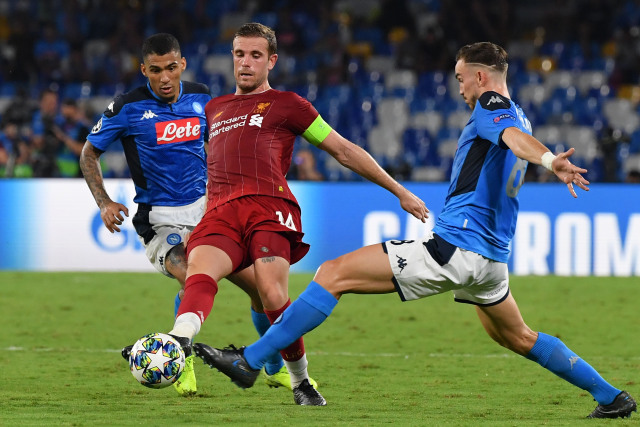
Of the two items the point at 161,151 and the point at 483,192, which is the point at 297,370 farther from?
the point at 161,151

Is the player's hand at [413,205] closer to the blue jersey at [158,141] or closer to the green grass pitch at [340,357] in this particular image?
the green grass pitch at [340,357]

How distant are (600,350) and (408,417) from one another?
3.63m

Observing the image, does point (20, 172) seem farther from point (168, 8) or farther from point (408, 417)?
point (408, 417)

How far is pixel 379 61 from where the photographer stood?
19672 millimetres

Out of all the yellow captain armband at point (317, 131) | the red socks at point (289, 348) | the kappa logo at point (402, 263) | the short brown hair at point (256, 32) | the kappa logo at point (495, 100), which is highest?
the short brown hair at point (256, 32)

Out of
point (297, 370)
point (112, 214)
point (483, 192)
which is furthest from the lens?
point (112, 214)

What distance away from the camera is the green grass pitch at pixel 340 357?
5293 millimetres

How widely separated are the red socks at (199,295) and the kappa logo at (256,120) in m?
0.96

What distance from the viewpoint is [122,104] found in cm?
673

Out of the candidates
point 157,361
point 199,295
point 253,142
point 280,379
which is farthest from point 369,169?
point 157,361

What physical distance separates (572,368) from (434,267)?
991mm

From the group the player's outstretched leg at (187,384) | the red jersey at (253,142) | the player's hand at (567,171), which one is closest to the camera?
the player's hand at (567,171)

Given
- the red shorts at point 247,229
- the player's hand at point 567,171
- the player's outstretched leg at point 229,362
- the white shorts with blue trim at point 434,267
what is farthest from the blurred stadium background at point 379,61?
the player's hand at point 567,171

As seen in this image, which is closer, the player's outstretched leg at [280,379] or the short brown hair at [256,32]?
the short brown hair at [256,32]
